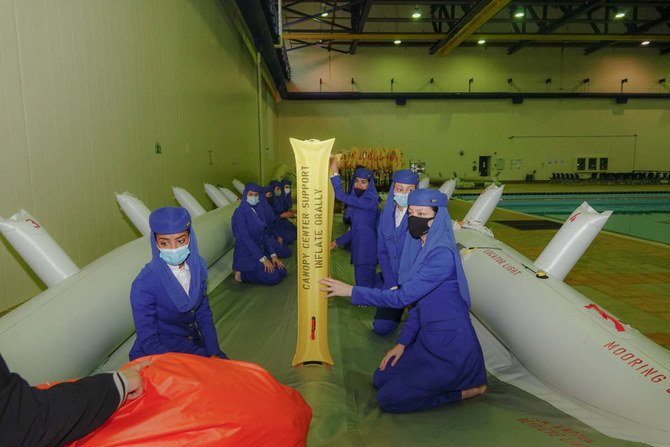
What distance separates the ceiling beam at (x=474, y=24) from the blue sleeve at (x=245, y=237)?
8869 millimetres

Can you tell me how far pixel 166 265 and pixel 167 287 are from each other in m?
0.11

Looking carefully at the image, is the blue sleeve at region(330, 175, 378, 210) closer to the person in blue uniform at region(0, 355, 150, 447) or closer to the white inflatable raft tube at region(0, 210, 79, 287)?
the white inflatable raft tube at region(0, 210, 79, 287)

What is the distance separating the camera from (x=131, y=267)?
2703mm

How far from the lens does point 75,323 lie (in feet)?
6.67

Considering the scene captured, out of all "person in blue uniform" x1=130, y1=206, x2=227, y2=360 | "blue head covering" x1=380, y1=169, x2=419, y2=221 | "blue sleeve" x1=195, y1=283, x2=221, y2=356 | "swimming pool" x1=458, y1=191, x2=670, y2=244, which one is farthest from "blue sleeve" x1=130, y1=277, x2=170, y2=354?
"swimming pool" x1=458, y1=191, x2=670, y2=244

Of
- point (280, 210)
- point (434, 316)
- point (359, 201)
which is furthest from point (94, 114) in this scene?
point (280, 210)

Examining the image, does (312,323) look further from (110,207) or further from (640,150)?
(640,150)

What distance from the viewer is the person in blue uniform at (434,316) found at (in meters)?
Answer: 2.30

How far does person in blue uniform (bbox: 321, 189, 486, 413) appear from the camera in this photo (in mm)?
2297

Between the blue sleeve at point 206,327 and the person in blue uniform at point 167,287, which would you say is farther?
the blue sleeve at point 206,327

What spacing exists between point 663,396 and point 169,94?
16.8 feet

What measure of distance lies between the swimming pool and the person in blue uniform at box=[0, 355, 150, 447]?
9293 millimetres

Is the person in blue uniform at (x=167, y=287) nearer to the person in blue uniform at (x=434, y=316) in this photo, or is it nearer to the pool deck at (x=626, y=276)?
the person in blue uniform at (x=434, y=316)

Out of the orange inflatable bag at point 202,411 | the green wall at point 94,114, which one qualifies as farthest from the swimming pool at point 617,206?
the orange inflatable bag at point 202,411
